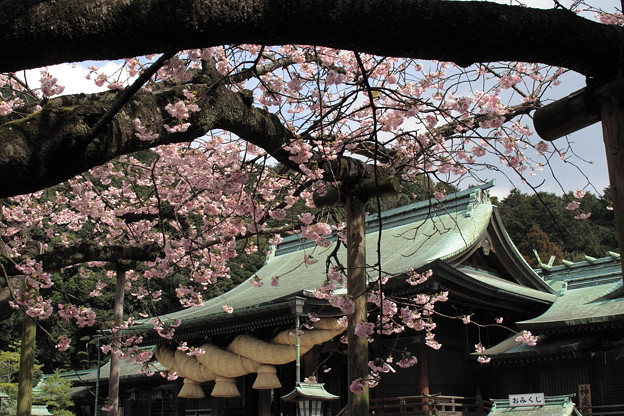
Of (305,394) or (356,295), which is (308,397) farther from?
(356,295)

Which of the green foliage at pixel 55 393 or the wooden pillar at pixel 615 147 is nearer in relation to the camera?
the wooden pillar at pixel 615 147

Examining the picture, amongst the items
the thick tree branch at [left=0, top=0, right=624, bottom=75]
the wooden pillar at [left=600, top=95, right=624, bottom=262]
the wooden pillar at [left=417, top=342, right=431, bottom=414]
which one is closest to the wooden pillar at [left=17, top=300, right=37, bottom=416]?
the wooden pillar at [left=417, top=342, right=431, bottom=414]

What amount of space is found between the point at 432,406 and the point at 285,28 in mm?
9782

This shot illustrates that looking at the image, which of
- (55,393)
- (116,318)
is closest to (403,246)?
(116,318)

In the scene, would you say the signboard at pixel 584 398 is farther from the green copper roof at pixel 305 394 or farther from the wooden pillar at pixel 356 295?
the wooden pillar at pixel 356 295

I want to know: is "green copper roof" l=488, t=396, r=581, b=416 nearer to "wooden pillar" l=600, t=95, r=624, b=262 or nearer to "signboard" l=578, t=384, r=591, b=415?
"signboard" l=578, t=384, r=591, b=415

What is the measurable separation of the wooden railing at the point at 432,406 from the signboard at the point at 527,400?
130 cm

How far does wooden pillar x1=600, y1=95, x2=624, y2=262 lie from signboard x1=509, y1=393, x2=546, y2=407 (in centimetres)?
796

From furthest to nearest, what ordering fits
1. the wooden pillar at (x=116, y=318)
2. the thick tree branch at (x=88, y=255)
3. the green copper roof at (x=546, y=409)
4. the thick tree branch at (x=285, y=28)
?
the wooden pillar at (x=116, y=318) → the green copper roof at (x=546, y=409) → the thick tree branch at (x=88, y=255) → the thick tree branch at (x=285, y=28)

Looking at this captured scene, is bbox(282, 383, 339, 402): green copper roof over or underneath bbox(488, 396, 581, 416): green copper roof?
over

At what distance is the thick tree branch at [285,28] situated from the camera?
2.54 metres

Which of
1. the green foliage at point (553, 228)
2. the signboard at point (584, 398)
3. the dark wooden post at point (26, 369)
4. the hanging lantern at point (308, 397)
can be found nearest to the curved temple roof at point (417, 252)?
the hanging lantern at point (308, 397)

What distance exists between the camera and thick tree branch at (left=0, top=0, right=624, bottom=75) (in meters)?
2.54

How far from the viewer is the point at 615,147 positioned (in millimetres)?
2875
